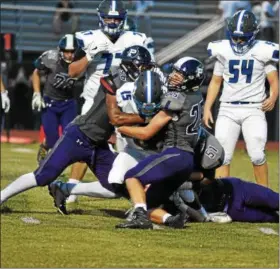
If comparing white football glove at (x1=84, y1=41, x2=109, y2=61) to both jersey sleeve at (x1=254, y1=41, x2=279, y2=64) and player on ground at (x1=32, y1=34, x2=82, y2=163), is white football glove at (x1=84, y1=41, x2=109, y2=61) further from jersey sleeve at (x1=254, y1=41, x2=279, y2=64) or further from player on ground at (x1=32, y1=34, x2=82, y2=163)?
player on ground at (x1=32, y1=34, x2=82, y2=163)

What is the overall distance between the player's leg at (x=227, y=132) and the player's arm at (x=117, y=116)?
169 centimetres

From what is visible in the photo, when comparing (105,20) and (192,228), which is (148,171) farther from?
(105,20)

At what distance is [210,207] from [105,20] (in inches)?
75.2

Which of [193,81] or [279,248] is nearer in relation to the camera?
[279,248]

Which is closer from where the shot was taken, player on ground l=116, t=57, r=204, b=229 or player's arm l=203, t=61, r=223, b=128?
player on ground l=116, t=57, r=204, b=229

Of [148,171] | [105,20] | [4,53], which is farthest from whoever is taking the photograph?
[4,53]

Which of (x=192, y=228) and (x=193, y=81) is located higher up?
(x=193, y=81)

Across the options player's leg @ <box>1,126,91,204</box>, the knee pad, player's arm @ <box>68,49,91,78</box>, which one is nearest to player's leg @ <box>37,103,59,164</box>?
player's arm @ <box>68,49,91,78</box>

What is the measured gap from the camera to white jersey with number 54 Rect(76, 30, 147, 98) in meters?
8.89

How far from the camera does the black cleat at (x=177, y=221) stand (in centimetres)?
717

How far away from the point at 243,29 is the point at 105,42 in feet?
3.64

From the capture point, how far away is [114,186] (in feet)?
24.1

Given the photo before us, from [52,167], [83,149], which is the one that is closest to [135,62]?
[83,149]

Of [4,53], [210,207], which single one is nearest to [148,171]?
[210,207]
